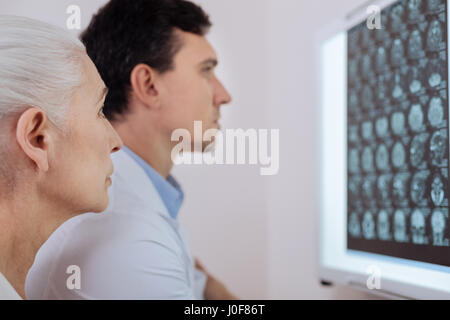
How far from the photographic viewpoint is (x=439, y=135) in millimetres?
854

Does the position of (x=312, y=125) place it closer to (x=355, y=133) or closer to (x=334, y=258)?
(x=355, y=133)

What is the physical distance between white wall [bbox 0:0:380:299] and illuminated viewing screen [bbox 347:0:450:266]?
17cm

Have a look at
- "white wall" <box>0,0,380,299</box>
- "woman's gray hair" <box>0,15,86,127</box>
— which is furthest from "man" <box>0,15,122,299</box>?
"white wall" <box>0,0,380,299</box>

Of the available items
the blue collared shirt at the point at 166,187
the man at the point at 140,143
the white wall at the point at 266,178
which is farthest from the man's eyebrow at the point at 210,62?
the blue collared shirt at the point at 166,187

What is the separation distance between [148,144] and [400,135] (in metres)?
0.50

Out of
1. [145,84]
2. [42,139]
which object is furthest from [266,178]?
[42,139]

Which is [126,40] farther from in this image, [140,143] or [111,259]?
[111,259]

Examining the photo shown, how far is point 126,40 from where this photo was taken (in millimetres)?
893

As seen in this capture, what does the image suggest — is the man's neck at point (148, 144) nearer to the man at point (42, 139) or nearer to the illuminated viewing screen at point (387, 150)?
the man at point (42, 139)

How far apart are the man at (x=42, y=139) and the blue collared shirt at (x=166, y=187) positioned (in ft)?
0.70

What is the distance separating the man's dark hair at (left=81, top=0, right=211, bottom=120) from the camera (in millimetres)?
882

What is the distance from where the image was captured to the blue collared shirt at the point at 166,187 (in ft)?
3.26

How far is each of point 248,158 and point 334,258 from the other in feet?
1.12
